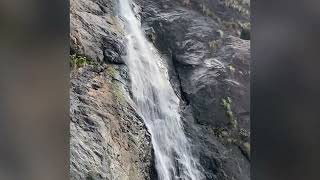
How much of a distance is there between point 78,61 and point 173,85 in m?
0.64

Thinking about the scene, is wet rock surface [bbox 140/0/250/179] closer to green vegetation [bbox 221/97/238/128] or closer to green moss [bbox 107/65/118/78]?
green vegetation [bbox 221/97/238/128]

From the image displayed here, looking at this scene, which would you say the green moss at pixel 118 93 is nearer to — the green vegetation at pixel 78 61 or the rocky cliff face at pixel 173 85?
the rocky cliff face at pixel 173 85

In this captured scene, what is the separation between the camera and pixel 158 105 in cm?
270

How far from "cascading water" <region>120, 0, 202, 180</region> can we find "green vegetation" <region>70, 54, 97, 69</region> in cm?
28

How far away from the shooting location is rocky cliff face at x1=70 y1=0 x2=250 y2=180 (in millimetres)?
2496

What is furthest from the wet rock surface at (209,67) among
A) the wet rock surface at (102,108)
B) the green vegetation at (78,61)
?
the green vegetation at (78,61)

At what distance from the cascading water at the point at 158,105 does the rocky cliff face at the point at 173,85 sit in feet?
0.16

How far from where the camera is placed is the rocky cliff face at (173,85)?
250cm

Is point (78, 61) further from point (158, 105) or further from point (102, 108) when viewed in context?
point (158, 105)

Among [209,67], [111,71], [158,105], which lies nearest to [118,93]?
[111,71]
